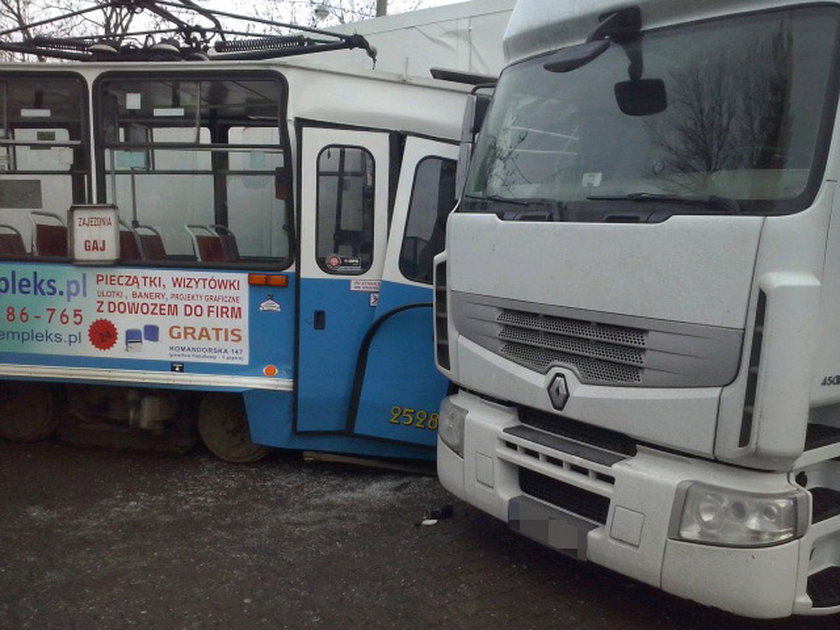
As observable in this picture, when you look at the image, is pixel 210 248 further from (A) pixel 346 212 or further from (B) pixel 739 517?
(B) pixel 739 517

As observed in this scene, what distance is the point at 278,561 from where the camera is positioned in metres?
4.52

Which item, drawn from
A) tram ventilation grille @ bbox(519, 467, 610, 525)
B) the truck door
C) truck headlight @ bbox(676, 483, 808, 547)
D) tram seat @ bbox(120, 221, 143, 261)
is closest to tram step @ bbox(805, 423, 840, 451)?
truck headlight @ bbox(676, 483, 808, 547)

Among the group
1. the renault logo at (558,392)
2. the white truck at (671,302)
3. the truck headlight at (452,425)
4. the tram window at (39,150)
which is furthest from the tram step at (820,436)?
the tram window at (39,150)

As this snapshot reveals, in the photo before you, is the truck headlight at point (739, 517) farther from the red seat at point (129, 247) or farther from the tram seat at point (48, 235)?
the tram seat at point (48, 235)

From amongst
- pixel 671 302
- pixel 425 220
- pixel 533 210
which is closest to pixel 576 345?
pixel 671 302

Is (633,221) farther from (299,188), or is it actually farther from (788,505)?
(299,188)

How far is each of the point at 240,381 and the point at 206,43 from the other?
2.66 meters

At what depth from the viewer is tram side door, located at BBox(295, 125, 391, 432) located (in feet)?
17.9

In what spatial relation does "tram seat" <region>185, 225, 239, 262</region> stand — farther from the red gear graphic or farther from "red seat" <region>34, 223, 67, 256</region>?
"red seat" <region>34, 223, 67, 256</region>

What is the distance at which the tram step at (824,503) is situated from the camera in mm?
3354

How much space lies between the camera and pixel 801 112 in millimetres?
3174

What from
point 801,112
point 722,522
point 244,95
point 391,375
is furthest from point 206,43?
point 722,522

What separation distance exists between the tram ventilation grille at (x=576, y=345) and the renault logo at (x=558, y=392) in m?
0.08

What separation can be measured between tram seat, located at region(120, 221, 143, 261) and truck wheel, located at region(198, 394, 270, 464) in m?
1.13
